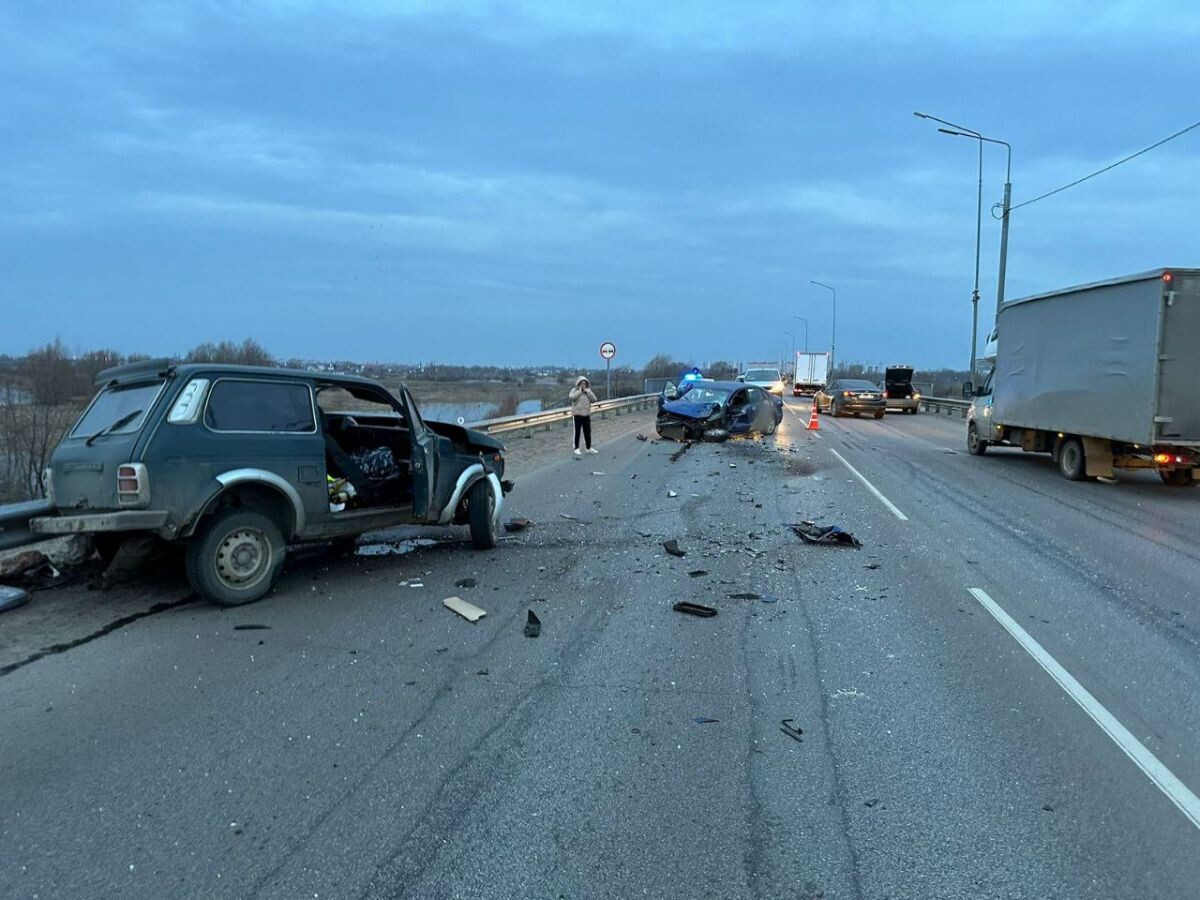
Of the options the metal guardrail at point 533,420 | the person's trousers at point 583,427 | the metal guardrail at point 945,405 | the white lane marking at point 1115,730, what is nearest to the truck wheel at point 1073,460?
the person's trousers at point 583,427

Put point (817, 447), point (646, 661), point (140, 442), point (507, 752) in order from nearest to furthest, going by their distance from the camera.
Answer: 1. point (507, 752)
2. point (646, 661)
3. point (140, 442)
4. point (817, 447)

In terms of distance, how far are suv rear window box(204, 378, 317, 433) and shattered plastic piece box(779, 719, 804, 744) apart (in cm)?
454

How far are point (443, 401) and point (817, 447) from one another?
18.0m

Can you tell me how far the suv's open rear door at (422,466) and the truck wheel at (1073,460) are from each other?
11916 mm

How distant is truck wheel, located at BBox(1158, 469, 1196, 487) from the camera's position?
1429 cm

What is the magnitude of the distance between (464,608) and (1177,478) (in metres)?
13.8

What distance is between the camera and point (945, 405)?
41500 mm

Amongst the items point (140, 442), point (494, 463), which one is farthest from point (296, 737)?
point (494, 463)

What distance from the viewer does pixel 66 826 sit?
3287mm

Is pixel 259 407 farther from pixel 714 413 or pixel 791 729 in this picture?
pixel 714 413

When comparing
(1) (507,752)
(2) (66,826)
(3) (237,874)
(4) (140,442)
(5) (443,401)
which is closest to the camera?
(3) (237,874)

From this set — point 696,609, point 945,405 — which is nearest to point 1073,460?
point 696,609

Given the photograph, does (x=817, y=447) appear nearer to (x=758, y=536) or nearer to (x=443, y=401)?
(x=758, y=536)

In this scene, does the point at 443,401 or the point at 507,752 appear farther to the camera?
the point at 443,401
